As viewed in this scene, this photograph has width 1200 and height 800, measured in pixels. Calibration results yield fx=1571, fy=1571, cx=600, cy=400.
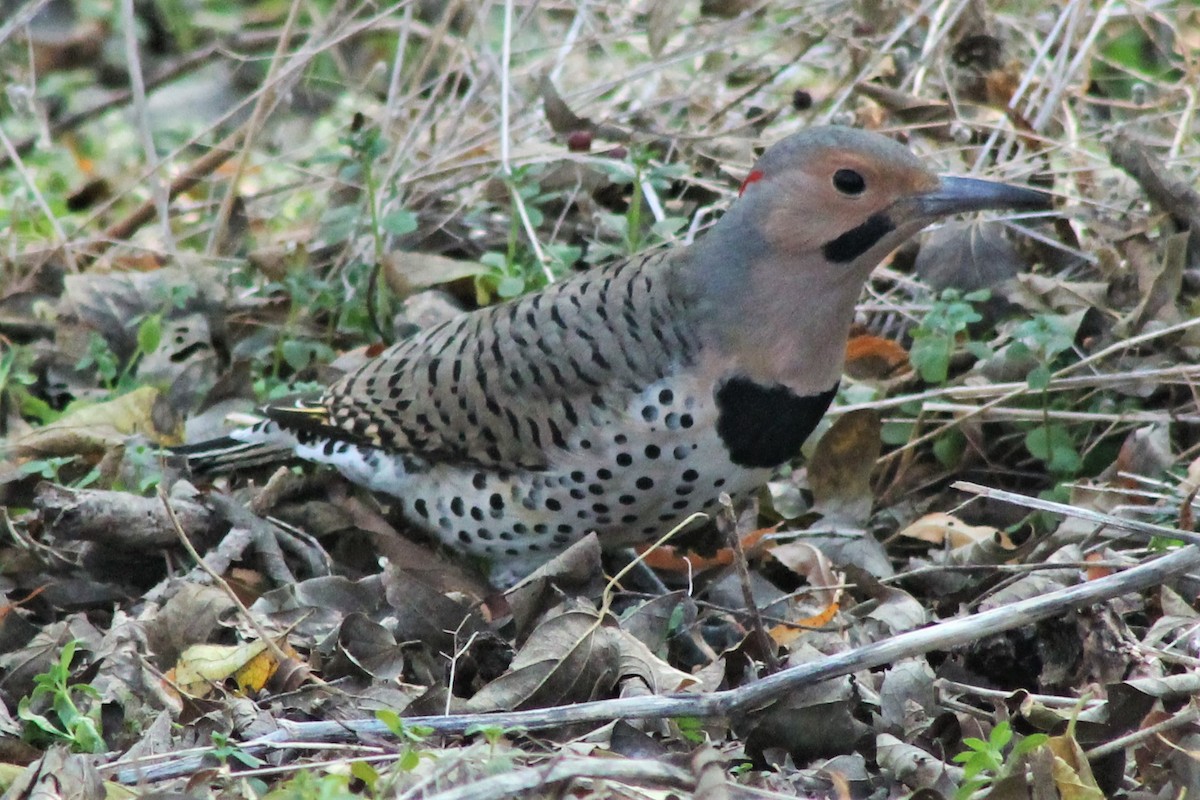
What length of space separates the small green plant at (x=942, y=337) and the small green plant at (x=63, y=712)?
8.32 ft

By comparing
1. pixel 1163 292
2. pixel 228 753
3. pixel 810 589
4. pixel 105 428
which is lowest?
pixel 810 589

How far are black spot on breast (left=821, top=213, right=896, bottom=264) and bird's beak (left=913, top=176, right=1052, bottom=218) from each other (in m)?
0.10

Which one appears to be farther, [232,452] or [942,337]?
[232,452]

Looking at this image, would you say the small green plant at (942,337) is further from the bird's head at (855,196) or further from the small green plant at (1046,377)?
the bird's head at (855,196)

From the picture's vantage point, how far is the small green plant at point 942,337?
4598 millimetres

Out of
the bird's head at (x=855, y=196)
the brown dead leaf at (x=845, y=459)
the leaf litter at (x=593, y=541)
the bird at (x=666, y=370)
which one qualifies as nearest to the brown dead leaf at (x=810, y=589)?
the leaf litter at (x=593, y=541)

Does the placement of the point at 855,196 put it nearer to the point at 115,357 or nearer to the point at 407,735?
the point at 407,735

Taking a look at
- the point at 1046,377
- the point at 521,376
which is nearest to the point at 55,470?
the point at 521,376

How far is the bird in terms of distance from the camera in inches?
161

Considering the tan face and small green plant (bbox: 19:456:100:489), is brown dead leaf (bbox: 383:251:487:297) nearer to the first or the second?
small green plant (bbox: 19:456:100:489)

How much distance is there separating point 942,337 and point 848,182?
0.96 metres

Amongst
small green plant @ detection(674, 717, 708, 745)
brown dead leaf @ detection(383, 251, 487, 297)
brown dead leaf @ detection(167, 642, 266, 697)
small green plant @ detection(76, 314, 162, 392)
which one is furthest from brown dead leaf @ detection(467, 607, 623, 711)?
small green plant @ detection(76, 314, 162, 392)

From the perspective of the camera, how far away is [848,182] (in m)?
4.07

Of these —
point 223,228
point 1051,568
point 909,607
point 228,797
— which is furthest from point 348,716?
point 223,228
